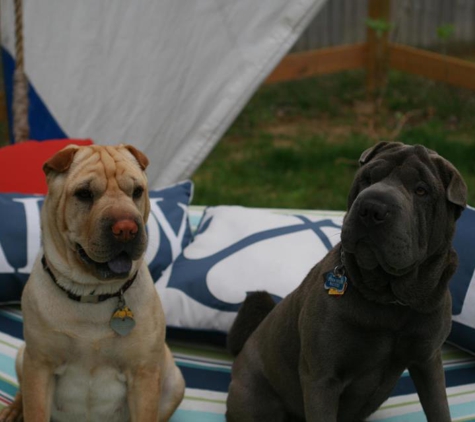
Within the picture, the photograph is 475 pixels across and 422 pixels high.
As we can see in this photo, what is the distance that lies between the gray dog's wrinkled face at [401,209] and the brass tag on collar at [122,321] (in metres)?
0.59

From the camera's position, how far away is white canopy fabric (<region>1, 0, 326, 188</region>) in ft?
14.4

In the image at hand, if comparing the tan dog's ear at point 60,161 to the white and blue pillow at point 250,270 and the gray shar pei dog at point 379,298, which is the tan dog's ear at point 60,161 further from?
the white and blue pillow at point 250,270

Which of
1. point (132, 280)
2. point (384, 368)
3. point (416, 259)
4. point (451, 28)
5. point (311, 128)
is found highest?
point (416, 259)

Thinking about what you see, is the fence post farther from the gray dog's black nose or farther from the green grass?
the gray dog's black nose

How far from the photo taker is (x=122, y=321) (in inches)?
90.4

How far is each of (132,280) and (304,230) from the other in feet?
3.55

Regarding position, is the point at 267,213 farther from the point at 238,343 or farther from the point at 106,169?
the point at 106,169

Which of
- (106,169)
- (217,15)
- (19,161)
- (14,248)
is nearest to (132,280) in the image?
(106,169)

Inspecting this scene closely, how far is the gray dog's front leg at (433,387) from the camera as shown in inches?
90.7

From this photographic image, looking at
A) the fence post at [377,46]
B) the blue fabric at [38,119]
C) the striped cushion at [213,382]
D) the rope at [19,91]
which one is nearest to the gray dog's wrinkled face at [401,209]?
the striped cushion at [213,382]

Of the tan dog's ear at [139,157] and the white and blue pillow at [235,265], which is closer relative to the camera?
the tan dog's ear at [139,157]

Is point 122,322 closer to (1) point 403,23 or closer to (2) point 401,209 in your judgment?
(2) point 401,209

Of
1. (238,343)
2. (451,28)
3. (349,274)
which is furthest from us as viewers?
(451,28)

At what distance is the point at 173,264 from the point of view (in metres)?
3.24
